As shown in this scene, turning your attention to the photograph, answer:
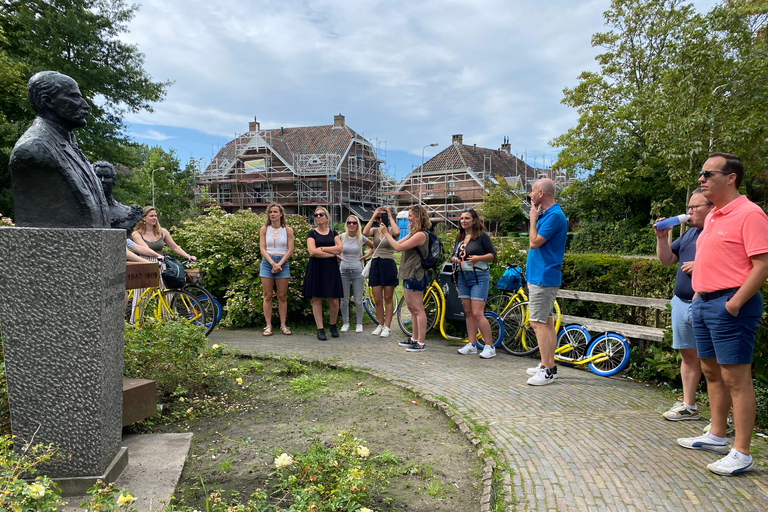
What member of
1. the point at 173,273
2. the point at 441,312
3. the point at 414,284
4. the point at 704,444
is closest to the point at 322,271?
the point at 414,284

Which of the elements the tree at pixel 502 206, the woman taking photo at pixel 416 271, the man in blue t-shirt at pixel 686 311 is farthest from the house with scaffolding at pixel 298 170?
the man in blue t-shirt at pixel 686 311

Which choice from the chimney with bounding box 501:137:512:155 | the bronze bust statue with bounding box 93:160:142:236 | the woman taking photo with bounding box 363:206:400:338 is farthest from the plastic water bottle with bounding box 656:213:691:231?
the chimney with bounding box 501:137:512:155

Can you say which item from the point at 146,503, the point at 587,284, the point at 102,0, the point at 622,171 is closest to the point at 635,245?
the point at 622,171

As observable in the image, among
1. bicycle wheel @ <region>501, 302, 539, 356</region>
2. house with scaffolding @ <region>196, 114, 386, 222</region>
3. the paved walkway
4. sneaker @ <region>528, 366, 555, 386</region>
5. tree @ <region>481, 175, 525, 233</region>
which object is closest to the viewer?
the paved walkway

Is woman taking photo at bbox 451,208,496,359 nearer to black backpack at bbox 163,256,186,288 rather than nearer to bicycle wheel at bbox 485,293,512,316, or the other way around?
bicycle wheel at bbox 485,293,512,316

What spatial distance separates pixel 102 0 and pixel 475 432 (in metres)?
29.2

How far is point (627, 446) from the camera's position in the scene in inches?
139

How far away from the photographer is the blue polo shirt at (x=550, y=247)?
16.0ft

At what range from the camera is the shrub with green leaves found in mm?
7875

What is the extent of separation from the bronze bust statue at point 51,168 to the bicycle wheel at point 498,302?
499 cm

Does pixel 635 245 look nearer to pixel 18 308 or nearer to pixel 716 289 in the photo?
pixel 716 289

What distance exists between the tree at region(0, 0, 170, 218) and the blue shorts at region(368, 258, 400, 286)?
727 inches

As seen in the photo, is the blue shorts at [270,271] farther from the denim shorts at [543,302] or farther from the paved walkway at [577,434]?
the denim shorts at [543,302]

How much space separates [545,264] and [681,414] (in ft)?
5.73
